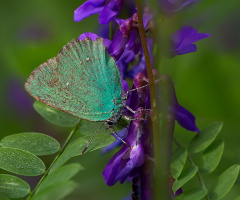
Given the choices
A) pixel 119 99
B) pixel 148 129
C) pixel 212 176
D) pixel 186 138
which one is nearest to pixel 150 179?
pixel 148 129

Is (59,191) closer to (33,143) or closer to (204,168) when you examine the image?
(33,143)

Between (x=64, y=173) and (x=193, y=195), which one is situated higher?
(x=64, y=173)

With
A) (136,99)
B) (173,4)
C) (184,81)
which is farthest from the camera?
(184,81)

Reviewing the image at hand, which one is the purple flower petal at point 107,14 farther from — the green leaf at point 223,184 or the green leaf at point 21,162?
the green leaf at point 223,184

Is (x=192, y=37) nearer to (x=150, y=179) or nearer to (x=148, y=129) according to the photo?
(x=148, y=129)

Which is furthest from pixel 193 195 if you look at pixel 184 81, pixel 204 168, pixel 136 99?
pixel 184 81
